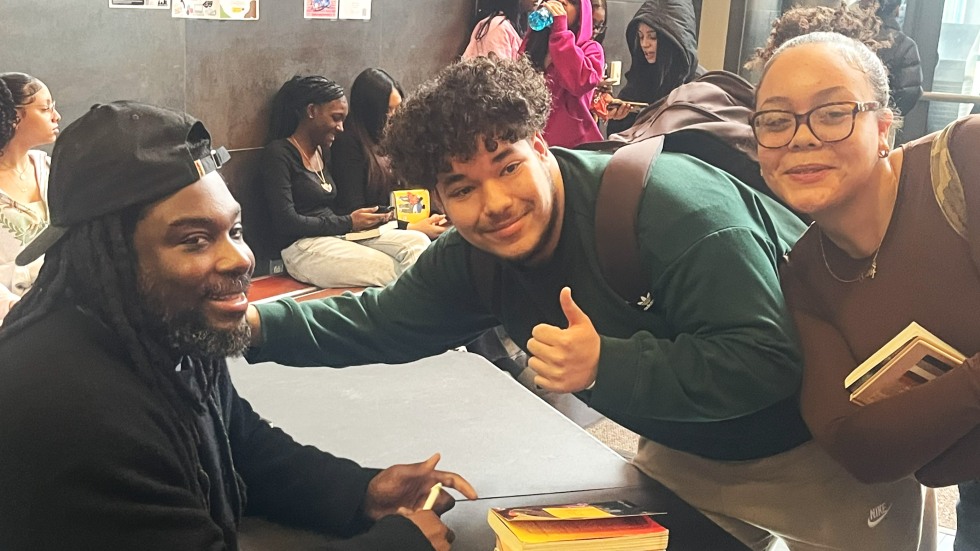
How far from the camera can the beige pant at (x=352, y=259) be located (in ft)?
14.0

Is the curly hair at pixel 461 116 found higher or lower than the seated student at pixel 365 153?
higher

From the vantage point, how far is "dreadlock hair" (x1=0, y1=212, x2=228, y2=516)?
1.18 metres

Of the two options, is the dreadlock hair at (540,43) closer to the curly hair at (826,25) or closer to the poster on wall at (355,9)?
the poster on wall at (355,9)

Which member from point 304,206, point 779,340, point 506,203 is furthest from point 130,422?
Answer: point 304,206

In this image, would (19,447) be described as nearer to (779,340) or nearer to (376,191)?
(779,340)

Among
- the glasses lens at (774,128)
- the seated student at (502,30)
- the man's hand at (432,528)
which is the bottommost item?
the man's hand at (432,528)

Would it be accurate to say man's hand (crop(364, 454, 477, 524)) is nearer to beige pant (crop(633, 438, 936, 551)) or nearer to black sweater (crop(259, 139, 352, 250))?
beige pant (crop(633, 438, 936, 551))

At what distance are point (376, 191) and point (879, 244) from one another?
3.57m

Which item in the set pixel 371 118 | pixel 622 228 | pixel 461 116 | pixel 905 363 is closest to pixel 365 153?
pixel 371 118

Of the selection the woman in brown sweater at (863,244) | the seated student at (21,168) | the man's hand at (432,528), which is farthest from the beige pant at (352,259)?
the woman in brown sweater at (863,244)

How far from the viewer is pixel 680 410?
1.35 m

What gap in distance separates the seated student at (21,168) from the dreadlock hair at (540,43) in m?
2.28

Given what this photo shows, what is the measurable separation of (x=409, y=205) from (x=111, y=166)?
3.49 m

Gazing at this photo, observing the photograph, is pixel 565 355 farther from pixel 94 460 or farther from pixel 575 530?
pixel 94 460
